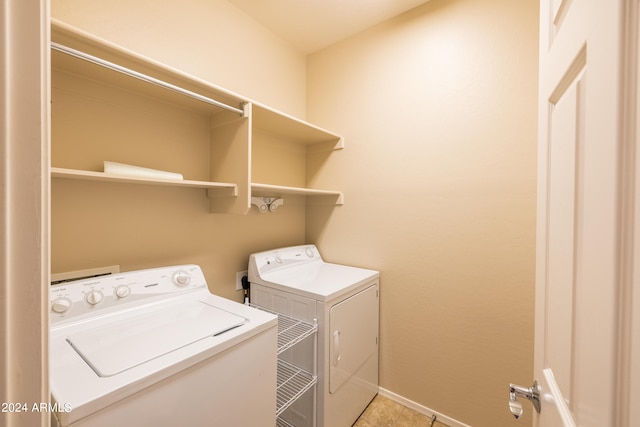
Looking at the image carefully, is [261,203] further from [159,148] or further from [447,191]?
[447,191]

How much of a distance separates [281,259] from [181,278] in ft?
2.40

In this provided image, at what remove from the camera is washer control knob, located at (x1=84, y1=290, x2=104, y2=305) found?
1.12 meters

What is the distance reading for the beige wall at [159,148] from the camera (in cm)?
122

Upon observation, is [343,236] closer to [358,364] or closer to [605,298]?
[358,364]

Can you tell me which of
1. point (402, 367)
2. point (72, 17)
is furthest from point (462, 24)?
point (402, 367)

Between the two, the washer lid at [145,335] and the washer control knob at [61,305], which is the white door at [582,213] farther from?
the washer control knob at [61,305]

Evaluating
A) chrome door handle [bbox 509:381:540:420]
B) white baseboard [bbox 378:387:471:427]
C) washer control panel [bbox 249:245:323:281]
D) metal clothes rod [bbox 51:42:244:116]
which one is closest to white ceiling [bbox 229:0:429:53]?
metal clothes rod [bbox 51:42:244:116]

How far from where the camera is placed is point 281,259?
78.5 inches

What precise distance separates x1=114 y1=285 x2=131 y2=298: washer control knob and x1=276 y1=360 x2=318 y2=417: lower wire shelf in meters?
0.90

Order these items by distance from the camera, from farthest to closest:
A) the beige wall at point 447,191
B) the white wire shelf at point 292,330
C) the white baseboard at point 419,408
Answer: the white baseboard at point 419,408 < the beige wall at point 447,191 < the white wire shelf at point 292,330

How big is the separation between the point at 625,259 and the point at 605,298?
7 centimetres

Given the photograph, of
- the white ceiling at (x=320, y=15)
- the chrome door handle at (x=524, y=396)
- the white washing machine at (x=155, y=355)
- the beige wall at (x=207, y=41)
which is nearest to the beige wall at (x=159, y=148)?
the beige wall at (x=207, y=41)

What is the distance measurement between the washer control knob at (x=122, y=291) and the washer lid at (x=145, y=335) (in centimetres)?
12

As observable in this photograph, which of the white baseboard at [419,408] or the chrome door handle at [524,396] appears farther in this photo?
the white baseboard at [419,408]
